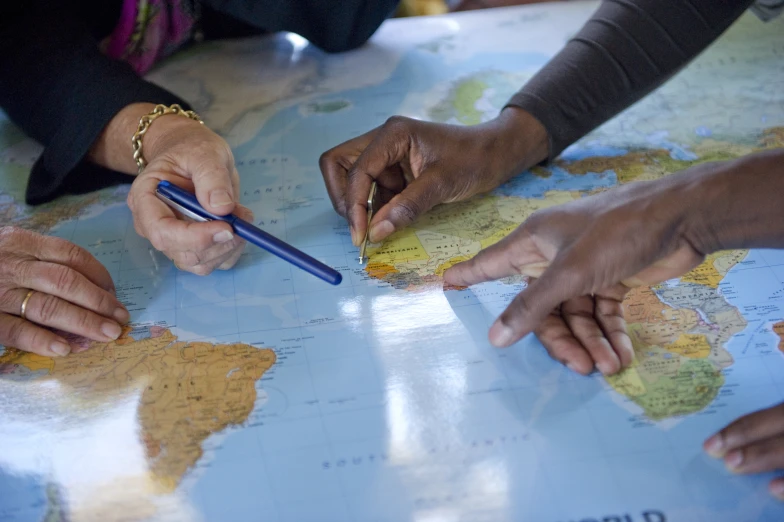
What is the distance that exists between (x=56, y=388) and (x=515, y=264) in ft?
2.41

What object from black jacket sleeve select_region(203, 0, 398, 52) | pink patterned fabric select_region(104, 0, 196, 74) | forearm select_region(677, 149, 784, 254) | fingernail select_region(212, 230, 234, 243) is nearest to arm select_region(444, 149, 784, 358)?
forearm select_region(677, 149, 784, 254)

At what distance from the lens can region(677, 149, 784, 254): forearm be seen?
90 centimetres

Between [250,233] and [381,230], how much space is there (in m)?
0.24

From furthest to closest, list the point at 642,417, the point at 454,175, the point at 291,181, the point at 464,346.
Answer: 1. the point at 291,181
2. the point at 454,175
3. the point at 464,346
4. the point at 642,417

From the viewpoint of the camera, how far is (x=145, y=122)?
133cm

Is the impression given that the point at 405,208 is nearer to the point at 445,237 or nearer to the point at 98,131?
the point at 445,237

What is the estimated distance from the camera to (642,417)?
0.96 m

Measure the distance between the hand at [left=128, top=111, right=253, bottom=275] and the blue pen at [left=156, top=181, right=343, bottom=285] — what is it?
0.01 meters

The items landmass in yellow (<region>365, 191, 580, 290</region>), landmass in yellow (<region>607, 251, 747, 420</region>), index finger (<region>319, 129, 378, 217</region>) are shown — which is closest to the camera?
landmass in yellow (<region>607, 251, 747, 420</region>)

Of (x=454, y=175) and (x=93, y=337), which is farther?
(x=454, y=175)

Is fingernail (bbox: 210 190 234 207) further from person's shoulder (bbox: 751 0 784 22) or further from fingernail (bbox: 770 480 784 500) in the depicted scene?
person's shoulder (bbox: 751 0 784 22)

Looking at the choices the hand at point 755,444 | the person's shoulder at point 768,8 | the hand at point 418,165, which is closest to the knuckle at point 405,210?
the hand at point 418,165

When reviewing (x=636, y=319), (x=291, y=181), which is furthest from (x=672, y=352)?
(x=291, y=181)

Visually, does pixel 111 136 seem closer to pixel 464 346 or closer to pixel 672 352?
pixel 464 346
